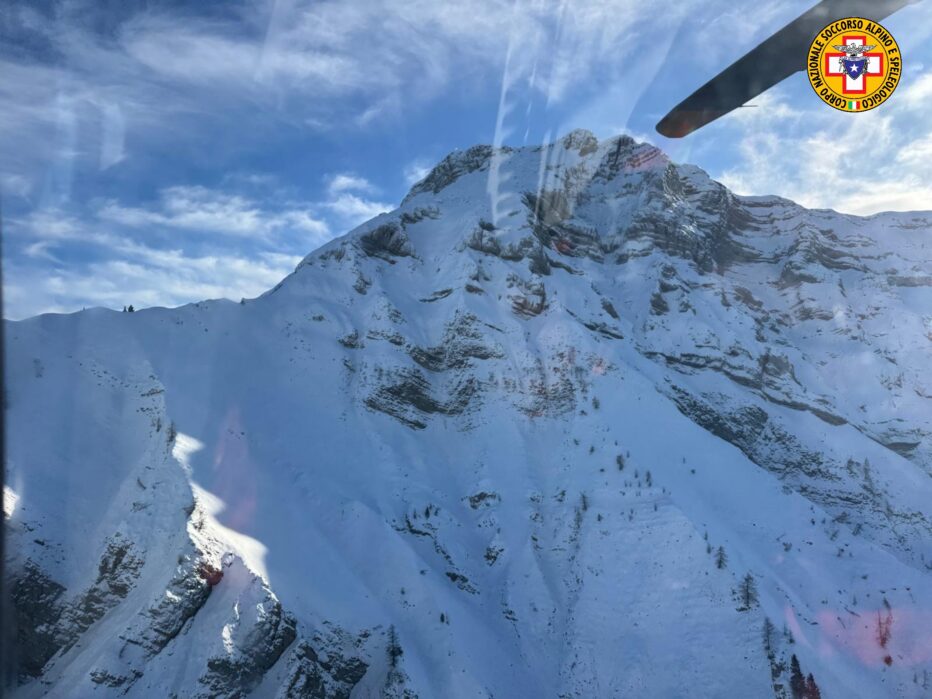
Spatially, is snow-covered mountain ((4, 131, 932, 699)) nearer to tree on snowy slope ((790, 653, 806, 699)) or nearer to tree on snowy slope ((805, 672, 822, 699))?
tree on snowy slope ((790, 653, 806, 699))

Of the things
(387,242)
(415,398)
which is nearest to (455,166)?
(387,242)

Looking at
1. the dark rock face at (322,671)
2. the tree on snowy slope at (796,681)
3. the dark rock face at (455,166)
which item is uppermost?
the dark rock face at (455,166)

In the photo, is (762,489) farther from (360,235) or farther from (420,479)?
(360,235)

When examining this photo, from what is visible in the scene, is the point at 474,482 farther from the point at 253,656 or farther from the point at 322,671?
the point at 253,656

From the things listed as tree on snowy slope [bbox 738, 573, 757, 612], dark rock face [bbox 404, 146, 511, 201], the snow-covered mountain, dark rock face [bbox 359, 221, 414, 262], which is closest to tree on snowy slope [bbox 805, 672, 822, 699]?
the snow-covered mountain

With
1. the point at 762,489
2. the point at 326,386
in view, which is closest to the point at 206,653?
the point at 326,386

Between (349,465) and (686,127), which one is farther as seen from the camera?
(349,465)

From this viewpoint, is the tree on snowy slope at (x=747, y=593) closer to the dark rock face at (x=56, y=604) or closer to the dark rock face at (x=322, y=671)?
the dark rock face at (x=322, y=671)

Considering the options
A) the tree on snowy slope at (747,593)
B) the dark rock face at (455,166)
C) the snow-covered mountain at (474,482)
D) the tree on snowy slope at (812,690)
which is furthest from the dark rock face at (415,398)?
the dark rock face at (455,166)

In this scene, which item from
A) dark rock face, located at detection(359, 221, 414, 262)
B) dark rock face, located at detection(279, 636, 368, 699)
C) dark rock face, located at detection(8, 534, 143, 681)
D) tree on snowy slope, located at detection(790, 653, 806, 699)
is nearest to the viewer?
dark rock face, located at detection(279, 636, 368, 699)
